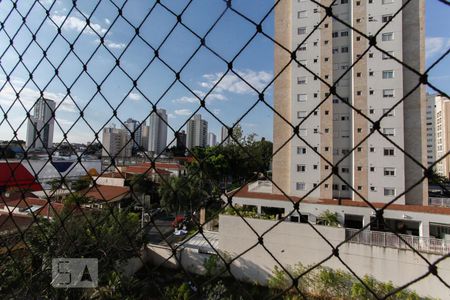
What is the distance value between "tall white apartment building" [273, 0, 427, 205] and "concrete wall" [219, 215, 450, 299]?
200cm

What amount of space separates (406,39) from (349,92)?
1837mm

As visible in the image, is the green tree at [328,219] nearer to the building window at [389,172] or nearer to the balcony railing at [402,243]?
the balcony railing at [402,243]

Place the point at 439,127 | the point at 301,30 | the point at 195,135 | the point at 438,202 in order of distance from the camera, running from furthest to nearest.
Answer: the point at 439,127 < the point at 301,30 < the point at 438,202 < the point at 195,135

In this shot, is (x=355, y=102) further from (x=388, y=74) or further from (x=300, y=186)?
(x=300, y=186)

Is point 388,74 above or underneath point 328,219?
above

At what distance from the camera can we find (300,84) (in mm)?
7266

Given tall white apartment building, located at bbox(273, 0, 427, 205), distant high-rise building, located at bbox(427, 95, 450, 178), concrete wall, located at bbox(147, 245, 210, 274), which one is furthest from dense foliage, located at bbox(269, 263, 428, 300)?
distant high-rise building, located at bbox(427, 95, 450, 178)

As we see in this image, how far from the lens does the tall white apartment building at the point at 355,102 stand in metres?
6.56

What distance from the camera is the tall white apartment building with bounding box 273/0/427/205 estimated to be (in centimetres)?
656

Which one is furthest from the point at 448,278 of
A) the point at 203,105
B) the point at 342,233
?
the point at 203,105

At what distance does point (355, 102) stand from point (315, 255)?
14.3ft

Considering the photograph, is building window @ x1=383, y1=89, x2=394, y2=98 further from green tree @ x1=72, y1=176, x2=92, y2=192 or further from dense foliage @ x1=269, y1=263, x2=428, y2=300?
green tree @ x1=72, y1=176, x2=92, y2=192

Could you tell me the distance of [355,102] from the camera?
703cm

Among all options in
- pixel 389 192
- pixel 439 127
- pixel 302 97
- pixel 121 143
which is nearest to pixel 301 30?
pixel 302 97
